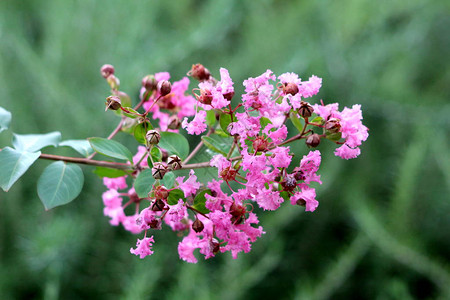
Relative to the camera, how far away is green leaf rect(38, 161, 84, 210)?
1.14ft

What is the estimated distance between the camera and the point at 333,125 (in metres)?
0.32

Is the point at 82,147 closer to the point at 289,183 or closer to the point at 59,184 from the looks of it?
the point at 59,184

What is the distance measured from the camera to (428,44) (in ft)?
5.48

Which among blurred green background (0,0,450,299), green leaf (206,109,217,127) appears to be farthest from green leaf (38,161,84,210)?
blurred green background (0,0,450,299)

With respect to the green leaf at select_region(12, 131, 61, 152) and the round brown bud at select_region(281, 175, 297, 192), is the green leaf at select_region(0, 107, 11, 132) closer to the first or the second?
the green leaf at select_region(12, 131, 61, 152)

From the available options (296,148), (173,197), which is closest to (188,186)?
(173,197)

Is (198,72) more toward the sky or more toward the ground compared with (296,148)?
more toward the ground

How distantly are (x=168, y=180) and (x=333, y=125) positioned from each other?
127mm

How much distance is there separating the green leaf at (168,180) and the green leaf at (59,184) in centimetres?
8

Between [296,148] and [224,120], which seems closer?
[224,120]

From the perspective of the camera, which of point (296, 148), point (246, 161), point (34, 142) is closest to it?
point (246, 161)

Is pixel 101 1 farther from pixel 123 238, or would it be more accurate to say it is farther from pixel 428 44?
pixel 428 44

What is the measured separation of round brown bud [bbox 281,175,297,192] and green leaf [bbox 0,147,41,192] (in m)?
0.18

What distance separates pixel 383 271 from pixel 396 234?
0.15 metres
